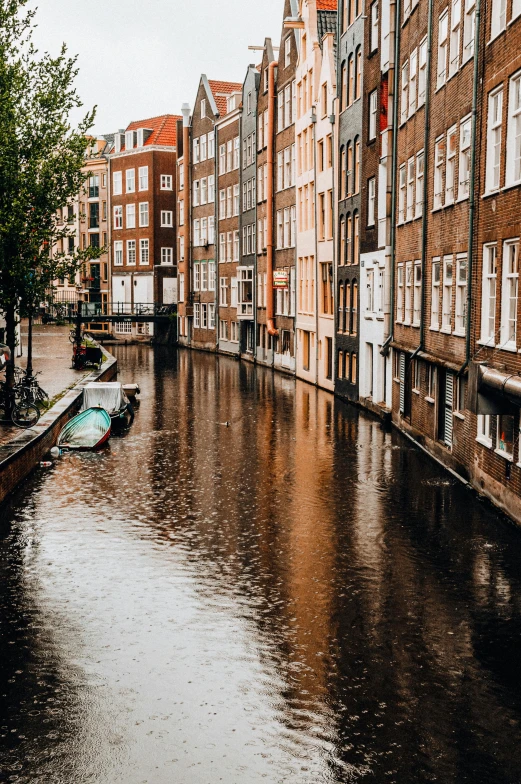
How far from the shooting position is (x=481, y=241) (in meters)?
21.7

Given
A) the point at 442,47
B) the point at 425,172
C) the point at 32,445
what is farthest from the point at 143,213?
the point at 32,445

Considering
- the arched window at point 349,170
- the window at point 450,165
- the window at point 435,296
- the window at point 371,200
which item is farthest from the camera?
the arched window at point 349,170

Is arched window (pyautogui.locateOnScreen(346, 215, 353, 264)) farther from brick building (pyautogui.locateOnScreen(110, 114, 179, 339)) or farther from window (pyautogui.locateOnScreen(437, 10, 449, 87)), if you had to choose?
brick building (pyautogui.locateOnScreen(110, 114, 179, 339))

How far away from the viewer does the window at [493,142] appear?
20672 millimetres

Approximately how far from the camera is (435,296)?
27.4 meters

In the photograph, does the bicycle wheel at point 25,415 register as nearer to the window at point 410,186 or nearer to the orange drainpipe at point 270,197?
the window at point 410,186

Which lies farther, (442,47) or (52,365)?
(52,365)

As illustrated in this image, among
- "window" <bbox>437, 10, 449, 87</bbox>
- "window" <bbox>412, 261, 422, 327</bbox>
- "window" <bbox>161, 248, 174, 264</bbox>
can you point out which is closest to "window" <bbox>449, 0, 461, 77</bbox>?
"window" <bbox>437, 10, 449, 87</bbox>

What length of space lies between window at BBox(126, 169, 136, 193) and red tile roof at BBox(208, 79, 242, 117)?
558 inches

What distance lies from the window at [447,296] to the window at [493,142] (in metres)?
4.81

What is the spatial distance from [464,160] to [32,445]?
42.1ft

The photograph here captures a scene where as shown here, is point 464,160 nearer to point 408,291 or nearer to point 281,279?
point 408,291

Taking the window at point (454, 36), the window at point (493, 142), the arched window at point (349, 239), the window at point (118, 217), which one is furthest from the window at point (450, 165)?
the window at point (118, 217)

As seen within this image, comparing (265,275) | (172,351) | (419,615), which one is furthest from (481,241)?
(172,351)
